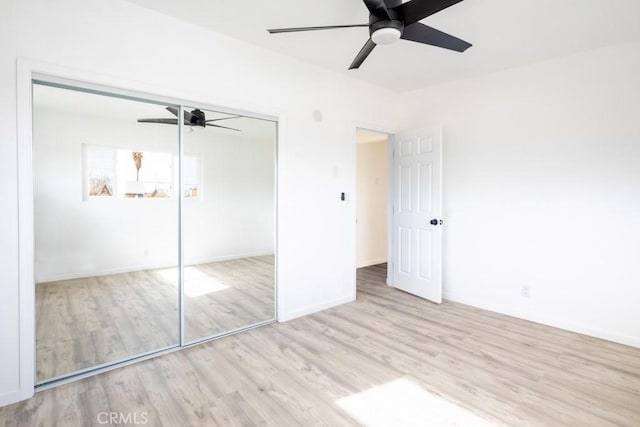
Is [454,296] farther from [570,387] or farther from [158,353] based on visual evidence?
[158,353]

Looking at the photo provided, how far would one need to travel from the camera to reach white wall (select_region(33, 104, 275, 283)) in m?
2.33

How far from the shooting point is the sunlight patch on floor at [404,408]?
1846 millimetres

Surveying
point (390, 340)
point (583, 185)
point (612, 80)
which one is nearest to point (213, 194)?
point (390, 340)

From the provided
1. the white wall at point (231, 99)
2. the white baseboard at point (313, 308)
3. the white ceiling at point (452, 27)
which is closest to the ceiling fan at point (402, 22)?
the white ceiling at point (452, 27)

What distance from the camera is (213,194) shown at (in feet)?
10.6

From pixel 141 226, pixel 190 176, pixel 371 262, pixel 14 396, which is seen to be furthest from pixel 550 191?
pixel 14 396

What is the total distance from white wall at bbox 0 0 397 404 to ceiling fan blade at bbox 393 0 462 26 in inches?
62.3

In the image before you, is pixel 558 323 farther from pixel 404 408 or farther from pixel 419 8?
pixel 419 8

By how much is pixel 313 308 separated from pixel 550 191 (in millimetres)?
2755

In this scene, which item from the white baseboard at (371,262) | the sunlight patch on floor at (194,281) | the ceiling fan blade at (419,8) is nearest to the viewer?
the ceiling fan blade at (419,8)

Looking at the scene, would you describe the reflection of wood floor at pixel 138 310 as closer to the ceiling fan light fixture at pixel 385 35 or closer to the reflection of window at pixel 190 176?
the reflection of window at pixel 190 176

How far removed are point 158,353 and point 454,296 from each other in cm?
331

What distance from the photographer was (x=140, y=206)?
118 inches

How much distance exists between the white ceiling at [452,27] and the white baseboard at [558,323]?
2616 millimetres
